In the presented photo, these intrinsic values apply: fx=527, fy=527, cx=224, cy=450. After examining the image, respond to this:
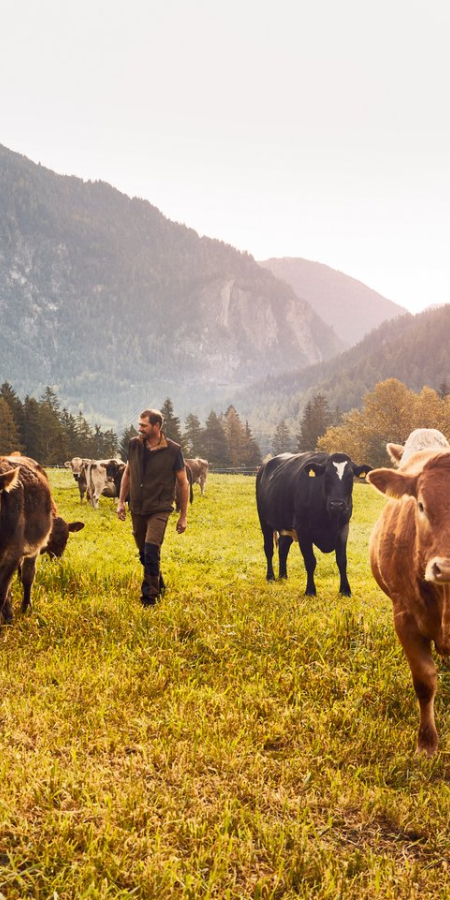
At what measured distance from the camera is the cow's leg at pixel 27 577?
747 centimetres

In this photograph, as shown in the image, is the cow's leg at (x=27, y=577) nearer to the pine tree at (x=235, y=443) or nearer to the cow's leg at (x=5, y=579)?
the cow's leg at (x=5, y=579)

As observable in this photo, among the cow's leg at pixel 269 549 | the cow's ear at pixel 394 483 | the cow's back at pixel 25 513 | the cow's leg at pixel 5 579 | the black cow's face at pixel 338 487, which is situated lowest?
the cow's leg at pixel 269 549

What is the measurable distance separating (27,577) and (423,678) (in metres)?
5.49

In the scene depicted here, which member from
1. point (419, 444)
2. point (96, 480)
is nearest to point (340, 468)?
point (419, 444)

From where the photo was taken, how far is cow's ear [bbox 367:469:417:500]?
165 inches

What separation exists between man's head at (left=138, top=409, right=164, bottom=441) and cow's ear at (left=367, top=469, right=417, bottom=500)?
4072 mm

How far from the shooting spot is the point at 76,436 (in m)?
75.2

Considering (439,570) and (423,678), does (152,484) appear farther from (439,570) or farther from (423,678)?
(439,570)

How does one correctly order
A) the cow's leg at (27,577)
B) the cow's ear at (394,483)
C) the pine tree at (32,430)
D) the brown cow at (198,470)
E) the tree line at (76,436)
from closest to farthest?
the cow's ear at (394,483)
the cow's leg at (27,577)
the brown cow at (198,470)
the tree line at (76,436)
the pine tree at (32,430)

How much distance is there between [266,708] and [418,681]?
52.8 inches

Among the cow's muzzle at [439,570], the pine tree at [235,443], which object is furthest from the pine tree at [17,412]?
the cow's muzzle at [439,570]

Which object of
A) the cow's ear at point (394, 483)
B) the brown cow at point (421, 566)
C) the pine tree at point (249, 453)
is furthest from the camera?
the pine tree at point (249, 453)

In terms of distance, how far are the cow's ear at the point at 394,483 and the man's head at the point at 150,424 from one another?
13.4 feet

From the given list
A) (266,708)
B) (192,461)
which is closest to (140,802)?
(266,708)
